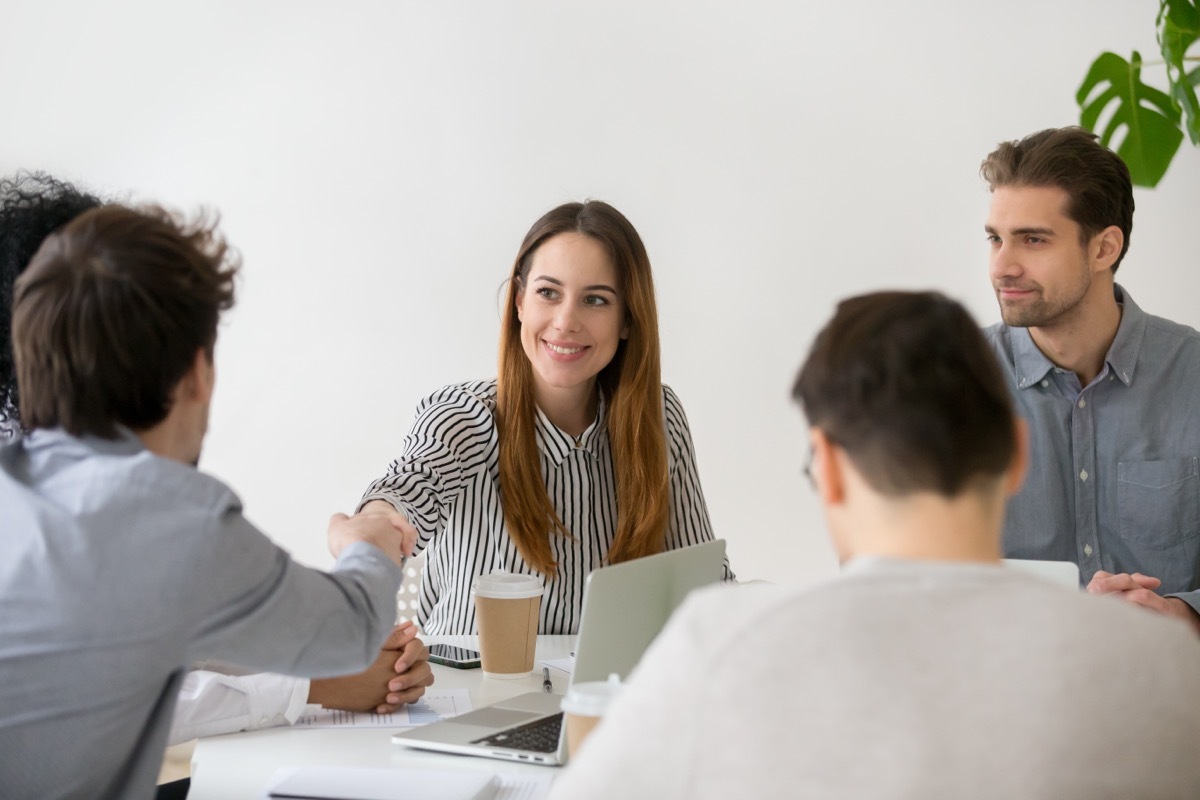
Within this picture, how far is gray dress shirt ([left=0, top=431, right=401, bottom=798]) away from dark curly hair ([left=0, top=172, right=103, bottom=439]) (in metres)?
0.66

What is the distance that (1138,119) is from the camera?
114 inches

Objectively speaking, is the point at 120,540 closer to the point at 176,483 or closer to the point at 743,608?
the point at 176,483

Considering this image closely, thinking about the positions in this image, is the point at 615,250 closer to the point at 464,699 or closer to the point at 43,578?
the point at 464,699

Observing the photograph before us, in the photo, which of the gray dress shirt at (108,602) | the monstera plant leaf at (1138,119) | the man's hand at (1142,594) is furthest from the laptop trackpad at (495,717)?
the monstera plant leaf at (1138,119)

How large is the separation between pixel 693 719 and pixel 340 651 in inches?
23.0

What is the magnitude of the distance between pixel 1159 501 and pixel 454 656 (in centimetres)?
140

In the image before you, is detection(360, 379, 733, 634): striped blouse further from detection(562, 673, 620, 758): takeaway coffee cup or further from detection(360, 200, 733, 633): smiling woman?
detection(562, 673, 620, 758): takeaway coffee cup

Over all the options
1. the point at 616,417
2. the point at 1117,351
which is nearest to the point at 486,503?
the point at 616,417

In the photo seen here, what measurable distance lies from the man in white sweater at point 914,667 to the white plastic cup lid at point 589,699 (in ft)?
1.28

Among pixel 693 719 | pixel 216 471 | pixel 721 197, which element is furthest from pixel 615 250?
pixel 216 471

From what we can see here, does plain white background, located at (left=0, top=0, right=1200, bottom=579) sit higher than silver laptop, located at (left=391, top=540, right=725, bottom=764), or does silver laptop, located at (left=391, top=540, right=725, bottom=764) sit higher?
plain white background, located at (left=0, top=0, right=1200, bottom=579)

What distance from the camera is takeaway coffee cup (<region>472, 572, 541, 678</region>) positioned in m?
1.83

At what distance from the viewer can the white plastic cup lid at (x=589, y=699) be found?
124 centimetres

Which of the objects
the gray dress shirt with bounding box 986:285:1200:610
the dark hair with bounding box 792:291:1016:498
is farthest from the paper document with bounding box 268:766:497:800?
the gray dress shirt with bounding box 986:285:1200:610
